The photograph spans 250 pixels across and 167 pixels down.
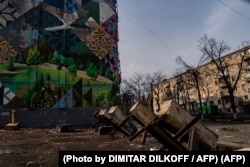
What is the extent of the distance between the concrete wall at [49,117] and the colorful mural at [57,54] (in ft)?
2.34

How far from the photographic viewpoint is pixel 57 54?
32.6 meters

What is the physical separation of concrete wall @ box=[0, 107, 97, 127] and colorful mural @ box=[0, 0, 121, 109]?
714mm

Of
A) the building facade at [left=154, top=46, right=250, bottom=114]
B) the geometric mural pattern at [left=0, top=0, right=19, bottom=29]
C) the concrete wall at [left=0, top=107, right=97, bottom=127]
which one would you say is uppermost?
the geometric mural pattern at [left=0, top=0, right=19, bottom=29]

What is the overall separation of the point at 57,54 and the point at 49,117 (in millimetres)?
7648

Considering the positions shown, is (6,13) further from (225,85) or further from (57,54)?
(225,85)

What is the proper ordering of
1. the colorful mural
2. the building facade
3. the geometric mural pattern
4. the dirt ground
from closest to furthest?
the dirt ground → the colorful mural → the geometric mural pattern → the building facade

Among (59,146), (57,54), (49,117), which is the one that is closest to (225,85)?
(57,54)

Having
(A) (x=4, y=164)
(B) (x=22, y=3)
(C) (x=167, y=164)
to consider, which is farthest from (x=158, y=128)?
(B) (x=22, y=3)

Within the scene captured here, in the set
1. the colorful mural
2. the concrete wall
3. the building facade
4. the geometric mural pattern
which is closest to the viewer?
the concrete wall

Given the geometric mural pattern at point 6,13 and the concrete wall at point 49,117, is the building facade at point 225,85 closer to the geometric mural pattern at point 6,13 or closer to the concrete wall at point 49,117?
the concrete wall at point 49,117

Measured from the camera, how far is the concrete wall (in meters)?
29.4

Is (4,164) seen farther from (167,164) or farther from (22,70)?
(22,70)

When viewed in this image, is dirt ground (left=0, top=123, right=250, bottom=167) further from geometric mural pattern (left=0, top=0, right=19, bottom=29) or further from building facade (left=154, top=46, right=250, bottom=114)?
building facade (left=154, top=46, right=250, bottom=114)

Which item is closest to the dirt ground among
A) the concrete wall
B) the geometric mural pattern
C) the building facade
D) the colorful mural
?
the concrete wall
